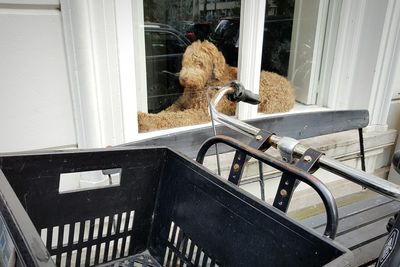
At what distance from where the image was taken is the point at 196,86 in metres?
2.00

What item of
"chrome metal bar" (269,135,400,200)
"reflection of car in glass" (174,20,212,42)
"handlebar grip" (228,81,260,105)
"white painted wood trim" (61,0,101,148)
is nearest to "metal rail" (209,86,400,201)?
"chrome metal bar" (269,135,400,200)

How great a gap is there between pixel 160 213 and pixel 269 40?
1.62 metres

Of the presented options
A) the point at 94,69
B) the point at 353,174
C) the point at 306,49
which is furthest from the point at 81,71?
the point at 306,49

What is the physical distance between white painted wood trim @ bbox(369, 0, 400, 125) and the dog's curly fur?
34.1 inches

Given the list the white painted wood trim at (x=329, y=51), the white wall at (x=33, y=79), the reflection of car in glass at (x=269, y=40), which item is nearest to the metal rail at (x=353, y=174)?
the white wall at (x=33, y=79)

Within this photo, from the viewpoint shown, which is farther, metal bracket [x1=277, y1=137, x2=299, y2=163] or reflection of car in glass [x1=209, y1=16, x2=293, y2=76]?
reflection of car in glass [x1=209, y1=16, x2=293, y2=76]

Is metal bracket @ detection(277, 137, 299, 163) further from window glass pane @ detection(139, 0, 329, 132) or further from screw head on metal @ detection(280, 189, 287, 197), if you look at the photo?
window glass pane @ detection(139, 0, 329, 132)

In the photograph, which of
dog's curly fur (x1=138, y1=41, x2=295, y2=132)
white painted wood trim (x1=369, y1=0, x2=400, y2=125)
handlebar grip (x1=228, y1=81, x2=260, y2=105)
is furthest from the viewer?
white painted wood trim (x1=369, y1=0, x2=400, y2=125)

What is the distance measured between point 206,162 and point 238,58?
708mm

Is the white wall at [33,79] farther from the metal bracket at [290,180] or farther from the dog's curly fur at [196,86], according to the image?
the metal bracket at [290,180]

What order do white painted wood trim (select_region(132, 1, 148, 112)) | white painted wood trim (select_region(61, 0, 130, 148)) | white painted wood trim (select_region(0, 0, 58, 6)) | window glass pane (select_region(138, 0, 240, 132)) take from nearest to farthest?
white painted wood trim (select_region(0, 0, 58, 6)) < white painted wood trim (select_region(61, 0, 130, 148)) < white painted wood trim (select_region(132, 1, 148, 112)) < window glass pane (select_region(138, 0, 240, 132))

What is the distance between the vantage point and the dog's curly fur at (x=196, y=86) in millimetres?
1943

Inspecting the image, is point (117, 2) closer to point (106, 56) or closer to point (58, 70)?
point (106, 56)

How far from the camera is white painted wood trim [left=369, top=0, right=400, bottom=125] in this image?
2.33m
